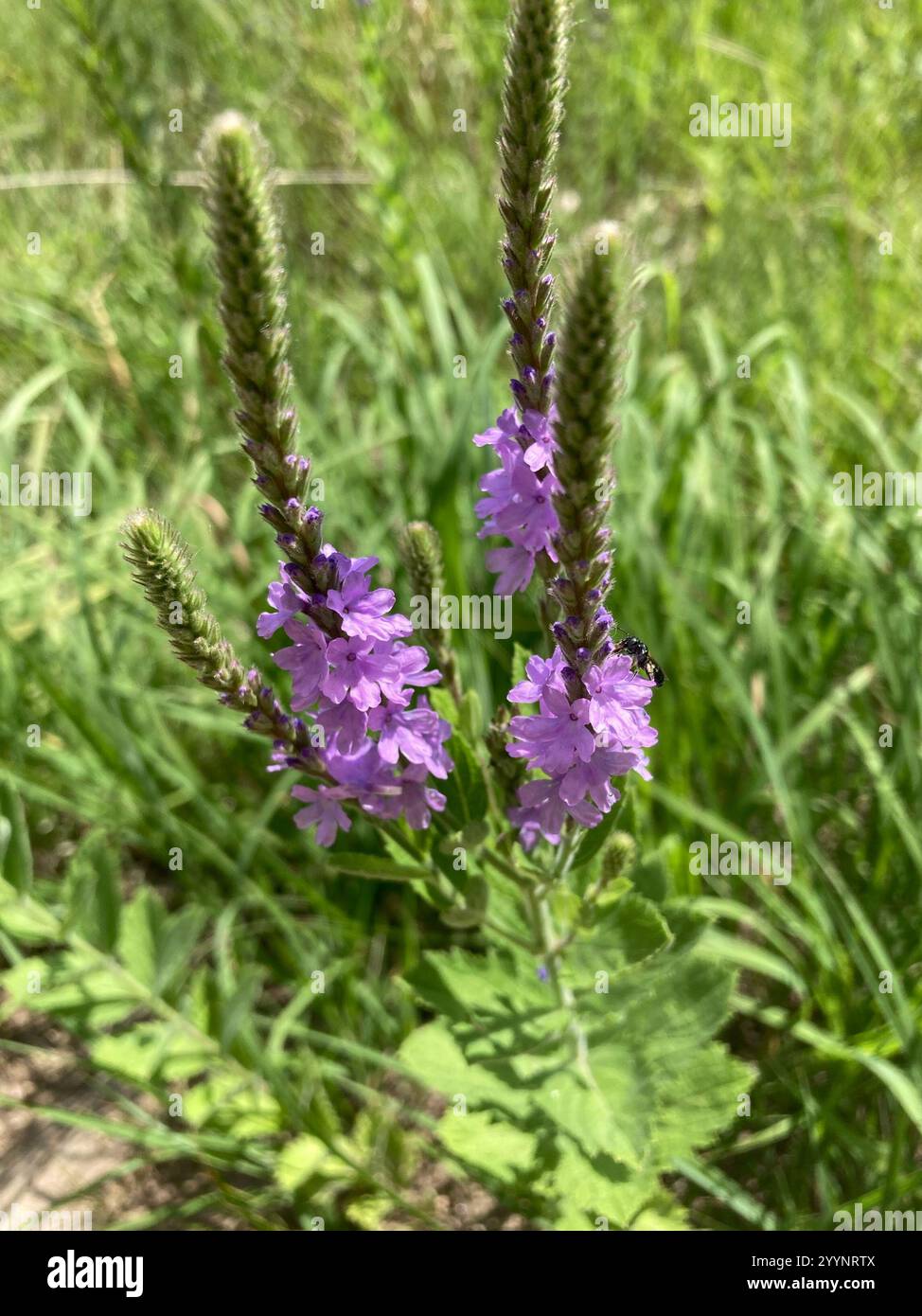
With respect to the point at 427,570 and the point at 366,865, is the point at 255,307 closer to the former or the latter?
the point at 427,570

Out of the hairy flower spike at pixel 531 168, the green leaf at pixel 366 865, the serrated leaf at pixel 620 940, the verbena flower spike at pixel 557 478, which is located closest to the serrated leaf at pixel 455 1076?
the serrated leaf at pixel 620 940

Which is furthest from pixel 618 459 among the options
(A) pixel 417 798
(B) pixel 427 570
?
(A) pixel 417 798

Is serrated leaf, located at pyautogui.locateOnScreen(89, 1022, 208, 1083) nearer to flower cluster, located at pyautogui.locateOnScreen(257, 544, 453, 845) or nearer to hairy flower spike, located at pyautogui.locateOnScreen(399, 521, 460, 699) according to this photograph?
flower cluster, located at pyautogui.locateOnScreen(257, 544, 453, 845)

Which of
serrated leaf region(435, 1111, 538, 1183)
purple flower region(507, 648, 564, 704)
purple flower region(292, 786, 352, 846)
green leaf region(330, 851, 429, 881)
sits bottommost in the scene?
serrated leaf region(435, 1111, 538, 1183)

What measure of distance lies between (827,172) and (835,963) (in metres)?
2.79

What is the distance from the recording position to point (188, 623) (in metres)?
1.17

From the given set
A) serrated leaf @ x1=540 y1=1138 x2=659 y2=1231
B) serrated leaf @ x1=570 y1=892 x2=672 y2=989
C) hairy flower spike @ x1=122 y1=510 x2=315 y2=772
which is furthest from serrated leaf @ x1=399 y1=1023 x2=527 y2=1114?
hairy flower spike @ x1=122 y1=510 x2=315 y2=772

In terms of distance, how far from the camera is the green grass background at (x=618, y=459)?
2516mm

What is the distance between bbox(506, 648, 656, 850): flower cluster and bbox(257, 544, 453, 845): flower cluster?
0.17 metres

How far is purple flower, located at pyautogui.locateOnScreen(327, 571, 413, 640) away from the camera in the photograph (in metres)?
1.21

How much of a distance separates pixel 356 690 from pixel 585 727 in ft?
0.97

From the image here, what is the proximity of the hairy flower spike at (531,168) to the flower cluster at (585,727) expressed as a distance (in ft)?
1.25

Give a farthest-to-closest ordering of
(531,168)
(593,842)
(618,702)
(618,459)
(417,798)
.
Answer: (618,459)
(593,842)
(417,798)
(618,702)
(531,168)
